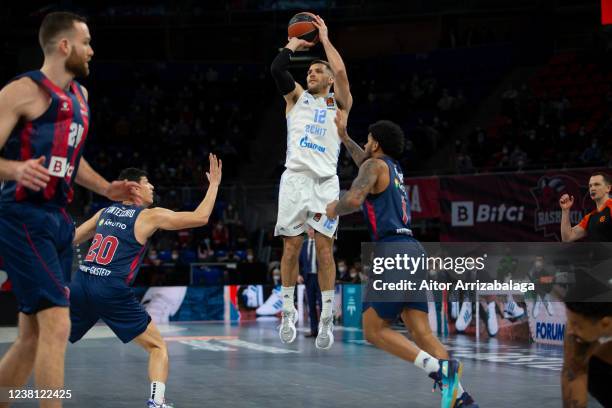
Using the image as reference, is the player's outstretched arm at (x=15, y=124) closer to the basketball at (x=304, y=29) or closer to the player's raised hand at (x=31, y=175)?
the player's raised hand at (x=31, y=175)

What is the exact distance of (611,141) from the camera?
24.0 m

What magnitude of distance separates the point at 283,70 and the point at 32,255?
4688 mm

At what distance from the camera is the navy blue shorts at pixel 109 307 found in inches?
327

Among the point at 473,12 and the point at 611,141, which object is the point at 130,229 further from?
the point at 473,12

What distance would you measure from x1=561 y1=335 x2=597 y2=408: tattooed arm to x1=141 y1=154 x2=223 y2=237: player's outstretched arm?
329cm

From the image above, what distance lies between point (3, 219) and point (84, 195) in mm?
20666

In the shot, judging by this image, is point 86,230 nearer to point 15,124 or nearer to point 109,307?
point 109,307

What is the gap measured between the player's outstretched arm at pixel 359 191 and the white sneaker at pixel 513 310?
9.38 m

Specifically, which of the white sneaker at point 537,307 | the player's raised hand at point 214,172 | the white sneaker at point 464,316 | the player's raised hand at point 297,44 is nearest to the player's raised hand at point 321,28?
the player's raised hand at point 297,44

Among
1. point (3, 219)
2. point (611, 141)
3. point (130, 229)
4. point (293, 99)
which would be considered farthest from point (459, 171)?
point (3, 219)

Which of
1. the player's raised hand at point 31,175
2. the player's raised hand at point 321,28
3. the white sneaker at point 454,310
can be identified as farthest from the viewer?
the white sneaker at point 454,310

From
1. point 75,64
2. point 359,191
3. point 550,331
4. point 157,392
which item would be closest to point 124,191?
point 75,64

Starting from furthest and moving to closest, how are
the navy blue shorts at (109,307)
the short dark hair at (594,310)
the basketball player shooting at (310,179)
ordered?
1. the basketball player shooting at (310,179)
2. the navy blue shorts at (109,307)
3. the short dark hair at (594,310)

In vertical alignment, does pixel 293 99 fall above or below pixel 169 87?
below
